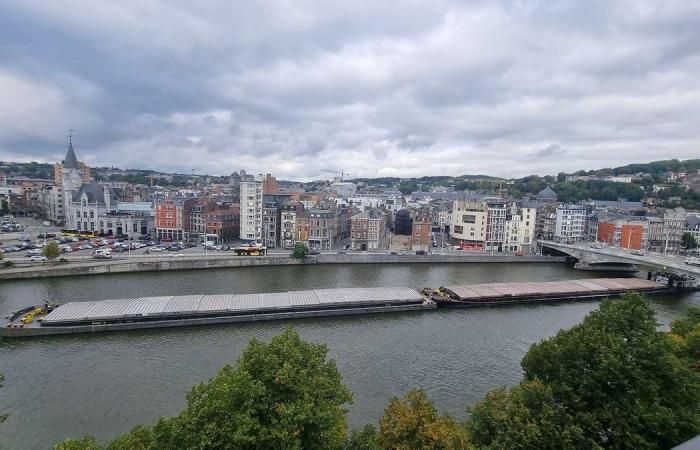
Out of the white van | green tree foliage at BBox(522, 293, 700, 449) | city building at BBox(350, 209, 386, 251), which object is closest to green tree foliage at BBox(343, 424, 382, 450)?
green tree foliage at BBox(522, 293, 700, 449)

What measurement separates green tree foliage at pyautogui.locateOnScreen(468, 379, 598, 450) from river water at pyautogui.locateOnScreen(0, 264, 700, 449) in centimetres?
484

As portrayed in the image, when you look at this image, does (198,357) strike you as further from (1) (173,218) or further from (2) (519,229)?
(2) (519,229)

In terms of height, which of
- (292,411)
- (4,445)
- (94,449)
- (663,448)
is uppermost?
(292,411)

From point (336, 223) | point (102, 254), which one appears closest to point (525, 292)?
point (336, 223)

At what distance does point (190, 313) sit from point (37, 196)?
71897 mm

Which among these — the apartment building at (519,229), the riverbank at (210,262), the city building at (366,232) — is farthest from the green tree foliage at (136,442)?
the apartment building at (519,229)

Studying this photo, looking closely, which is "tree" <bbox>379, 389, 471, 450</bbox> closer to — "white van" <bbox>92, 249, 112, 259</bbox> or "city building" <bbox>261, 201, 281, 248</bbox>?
"white van" <bbox>92, 249, 112, 259</bbox>

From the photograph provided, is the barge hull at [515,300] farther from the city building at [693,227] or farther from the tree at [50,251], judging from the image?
the tree at [50,251]

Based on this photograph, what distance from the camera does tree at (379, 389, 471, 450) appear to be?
28.4 ft

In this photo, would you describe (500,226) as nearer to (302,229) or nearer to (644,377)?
(302,229)

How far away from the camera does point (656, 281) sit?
122 feet

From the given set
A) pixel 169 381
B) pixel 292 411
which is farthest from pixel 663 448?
pixel 169 381

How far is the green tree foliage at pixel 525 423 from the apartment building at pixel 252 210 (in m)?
42.8

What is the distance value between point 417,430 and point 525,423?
111 inches
